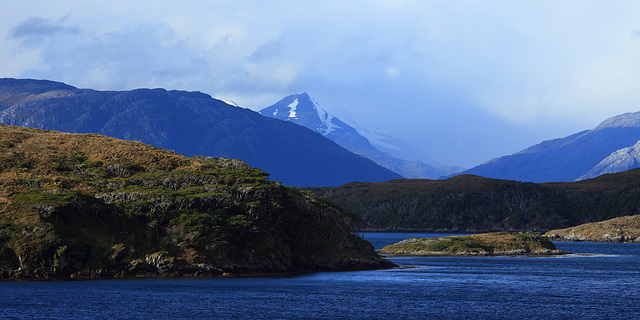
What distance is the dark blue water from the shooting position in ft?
277

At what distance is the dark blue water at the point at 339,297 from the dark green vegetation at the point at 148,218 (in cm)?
647

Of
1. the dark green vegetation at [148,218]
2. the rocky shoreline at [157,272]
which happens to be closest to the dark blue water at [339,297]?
the rocky shoreline at [157,272]

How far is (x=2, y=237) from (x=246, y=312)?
45085 mm

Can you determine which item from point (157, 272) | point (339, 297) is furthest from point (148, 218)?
point (339, 297)

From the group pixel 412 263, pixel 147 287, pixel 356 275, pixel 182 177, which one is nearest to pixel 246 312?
pixel 147 287

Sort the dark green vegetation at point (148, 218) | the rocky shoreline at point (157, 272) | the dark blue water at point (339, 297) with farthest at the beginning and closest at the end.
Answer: the dark green vegetation at point (148, 218)
the rocky shoreline at point (157, 272)
the dark blue water at point (339, 297)

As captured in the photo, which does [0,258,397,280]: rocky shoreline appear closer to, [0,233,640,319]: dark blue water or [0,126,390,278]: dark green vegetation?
[0,126,390,278]: dark green vegetation

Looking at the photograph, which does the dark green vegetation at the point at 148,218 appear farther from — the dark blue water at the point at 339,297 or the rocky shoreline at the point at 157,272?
the dark blue water at the point at 339,297

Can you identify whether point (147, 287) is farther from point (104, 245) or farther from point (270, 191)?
point (270, 191)

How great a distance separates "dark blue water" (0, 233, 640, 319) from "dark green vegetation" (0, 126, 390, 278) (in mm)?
6467

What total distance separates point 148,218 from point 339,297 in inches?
1577

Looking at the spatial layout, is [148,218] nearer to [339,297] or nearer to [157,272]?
[157,272]

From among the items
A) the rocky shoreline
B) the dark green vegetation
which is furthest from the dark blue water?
the dark green vegetation

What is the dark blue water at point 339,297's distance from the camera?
277 ft
